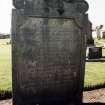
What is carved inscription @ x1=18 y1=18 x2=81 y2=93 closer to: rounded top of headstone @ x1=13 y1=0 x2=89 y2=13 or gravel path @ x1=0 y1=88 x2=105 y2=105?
rounded top of headstone @ x1=13 y1=0 x2=89 y2=13

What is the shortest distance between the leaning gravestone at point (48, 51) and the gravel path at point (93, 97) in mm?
545

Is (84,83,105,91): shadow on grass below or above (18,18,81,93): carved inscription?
below

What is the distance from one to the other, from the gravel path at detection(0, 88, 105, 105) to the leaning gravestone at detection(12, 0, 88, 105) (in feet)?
1.79

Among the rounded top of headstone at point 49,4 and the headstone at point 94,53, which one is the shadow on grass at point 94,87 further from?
the headstone at point 94,53

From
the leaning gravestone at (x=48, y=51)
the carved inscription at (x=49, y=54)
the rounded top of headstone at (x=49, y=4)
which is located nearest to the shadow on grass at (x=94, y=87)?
the leaning gravestone at (x=48, y=51)

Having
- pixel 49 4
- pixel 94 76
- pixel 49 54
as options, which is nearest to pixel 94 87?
pixel 94 76

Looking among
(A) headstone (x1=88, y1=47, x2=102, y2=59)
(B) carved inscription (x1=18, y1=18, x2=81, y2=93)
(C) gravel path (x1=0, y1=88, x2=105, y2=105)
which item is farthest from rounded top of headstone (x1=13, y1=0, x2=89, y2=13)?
(A) headstone (x1=88, y1=47, x2=102, y2=59)

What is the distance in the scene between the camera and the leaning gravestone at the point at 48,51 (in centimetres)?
662

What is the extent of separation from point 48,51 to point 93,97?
7.51 feet

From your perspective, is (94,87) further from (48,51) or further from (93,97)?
(48,51)

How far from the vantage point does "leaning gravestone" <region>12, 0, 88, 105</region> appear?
21.7 ft

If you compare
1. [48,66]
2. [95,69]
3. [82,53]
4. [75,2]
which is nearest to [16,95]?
[48,66]

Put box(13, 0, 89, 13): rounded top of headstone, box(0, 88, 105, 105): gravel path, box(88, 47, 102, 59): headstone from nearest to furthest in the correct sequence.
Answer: box(13, 0, 89, 13): rounded top of headstone, box(0, 88, 105, 105): gravel path, box(88, 47, 102, 59): headstone

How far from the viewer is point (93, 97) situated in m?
8.24
